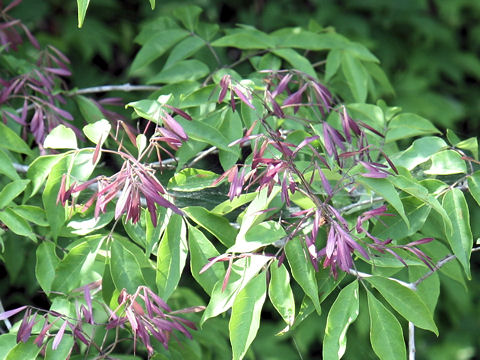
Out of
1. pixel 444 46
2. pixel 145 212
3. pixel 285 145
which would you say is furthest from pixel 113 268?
pixel 444 46

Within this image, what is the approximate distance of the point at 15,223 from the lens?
1365 mm

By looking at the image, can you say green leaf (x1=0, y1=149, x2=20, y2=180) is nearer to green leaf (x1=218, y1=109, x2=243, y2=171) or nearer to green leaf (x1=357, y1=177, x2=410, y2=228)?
green leaf (x1=218, y1=109, x2=243, y2=171)

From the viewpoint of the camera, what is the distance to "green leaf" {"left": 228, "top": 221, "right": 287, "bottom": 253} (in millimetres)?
1192

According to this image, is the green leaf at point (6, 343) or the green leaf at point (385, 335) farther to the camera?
the green leaf at point (6, 343)

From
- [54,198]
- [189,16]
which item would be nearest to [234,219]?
[54,198]

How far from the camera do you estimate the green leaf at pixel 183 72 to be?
1760 mm

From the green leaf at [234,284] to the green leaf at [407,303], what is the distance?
228 millimetres

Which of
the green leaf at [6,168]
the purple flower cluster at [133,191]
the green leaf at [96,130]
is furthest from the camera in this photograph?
the green leaf at [6,168]

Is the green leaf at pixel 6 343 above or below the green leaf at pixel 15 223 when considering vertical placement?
below

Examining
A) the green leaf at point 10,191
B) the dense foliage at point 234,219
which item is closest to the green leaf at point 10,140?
the dense foliage at point 234,219

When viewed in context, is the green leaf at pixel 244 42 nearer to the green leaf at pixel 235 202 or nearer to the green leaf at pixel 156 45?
the green leaf at pixel 156 45

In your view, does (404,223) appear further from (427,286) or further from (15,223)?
(15,223)

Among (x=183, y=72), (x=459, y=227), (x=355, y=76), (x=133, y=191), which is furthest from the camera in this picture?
(x=355, y=76)

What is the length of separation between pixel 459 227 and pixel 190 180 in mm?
532
